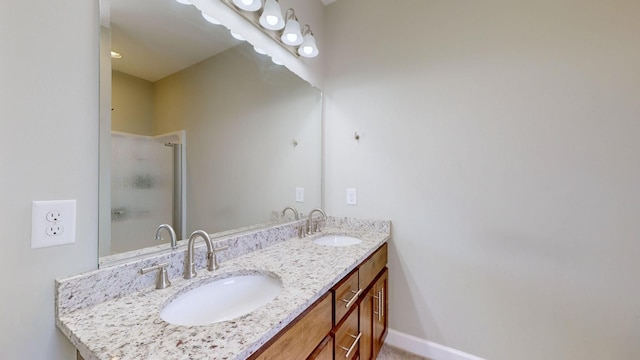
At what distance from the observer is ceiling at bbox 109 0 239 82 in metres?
0.88

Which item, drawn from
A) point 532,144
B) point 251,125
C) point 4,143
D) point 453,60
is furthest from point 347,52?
point 4,143

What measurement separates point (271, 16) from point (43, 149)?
1194mm

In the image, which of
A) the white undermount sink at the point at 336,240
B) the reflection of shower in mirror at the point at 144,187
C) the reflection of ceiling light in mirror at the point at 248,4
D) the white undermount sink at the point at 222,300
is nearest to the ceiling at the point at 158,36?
the reflection of ceiling light in mirror at the point at 248,4

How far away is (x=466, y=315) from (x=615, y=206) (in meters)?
0.95

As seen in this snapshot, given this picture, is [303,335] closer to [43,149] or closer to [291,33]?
[43,149]

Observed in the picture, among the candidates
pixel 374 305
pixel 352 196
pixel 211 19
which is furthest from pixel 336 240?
pixel 211 19

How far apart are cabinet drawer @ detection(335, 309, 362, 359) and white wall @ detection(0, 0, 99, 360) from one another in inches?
34.7

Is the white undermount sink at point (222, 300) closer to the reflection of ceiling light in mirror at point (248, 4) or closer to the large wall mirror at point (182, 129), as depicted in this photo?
the large wall mirror at point (182, 129)

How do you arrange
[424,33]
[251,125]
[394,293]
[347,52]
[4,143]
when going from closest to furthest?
[4,143], [251,125], [424,33], [394,293], [347,52]

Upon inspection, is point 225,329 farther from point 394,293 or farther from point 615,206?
point 615,206

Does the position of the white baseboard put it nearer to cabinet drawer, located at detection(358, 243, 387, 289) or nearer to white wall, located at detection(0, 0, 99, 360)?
cabinet drawer, located at detection(358, 243, 387, 289)

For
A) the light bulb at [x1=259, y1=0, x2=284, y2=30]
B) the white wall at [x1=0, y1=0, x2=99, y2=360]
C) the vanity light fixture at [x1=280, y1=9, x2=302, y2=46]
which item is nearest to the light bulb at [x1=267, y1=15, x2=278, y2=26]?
the light bulb at [x1=259, y1=0, x2=284, y2=30]

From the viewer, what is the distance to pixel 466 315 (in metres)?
1.52

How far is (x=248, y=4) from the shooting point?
1.27 metres
